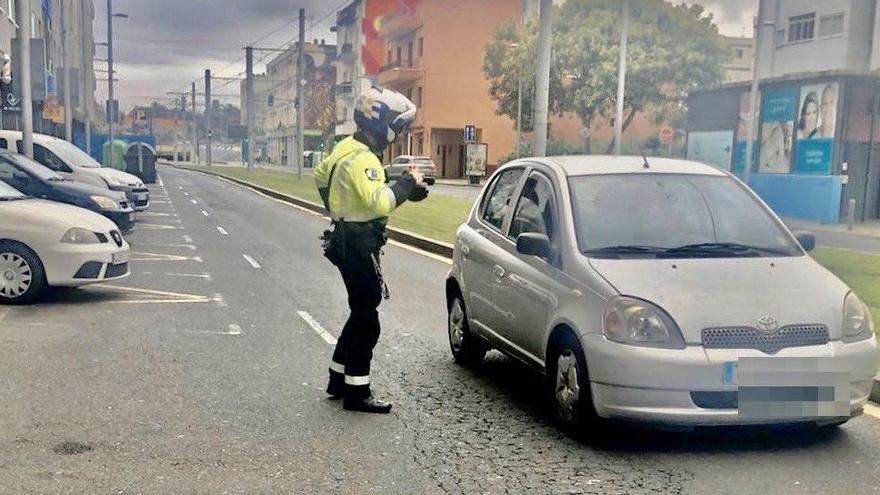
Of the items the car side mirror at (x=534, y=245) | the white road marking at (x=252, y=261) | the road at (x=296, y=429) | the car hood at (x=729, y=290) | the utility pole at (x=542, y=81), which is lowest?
the white road marking at (x=252, y=261)

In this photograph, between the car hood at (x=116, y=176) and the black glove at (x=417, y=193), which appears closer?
the black glove at (x=417, y=193)

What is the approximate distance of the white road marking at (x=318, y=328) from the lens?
778cm

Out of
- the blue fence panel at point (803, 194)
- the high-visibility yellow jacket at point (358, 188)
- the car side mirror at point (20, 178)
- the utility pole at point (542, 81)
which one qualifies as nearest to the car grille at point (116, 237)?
the car side mirror at point (20, 178)

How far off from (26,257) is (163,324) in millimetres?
1760

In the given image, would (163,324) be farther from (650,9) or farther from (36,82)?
(650,9)

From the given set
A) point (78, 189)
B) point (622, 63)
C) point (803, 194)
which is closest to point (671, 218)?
point (78, 189)

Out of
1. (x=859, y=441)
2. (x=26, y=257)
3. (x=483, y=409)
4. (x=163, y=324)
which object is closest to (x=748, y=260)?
(x=859, y=441)

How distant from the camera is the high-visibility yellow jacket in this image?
5172 millimetres

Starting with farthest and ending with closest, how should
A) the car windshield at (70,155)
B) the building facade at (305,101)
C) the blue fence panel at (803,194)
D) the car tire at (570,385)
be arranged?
the building facade at (305,101), the blue fence panel at (803,194), the car windshield at (70,155), the car tire at (570,385)

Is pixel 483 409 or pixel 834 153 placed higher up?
pixel 834 153

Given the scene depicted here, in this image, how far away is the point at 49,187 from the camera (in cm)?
1295

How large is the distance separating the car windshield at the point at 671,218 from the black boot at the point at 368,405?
1.59 m

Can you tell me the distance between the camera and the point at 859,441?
4996mm

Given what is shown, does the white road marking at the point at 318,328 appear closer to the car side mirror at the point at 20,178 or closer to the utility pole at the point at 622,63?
the car side mirror at the point at 20,178
